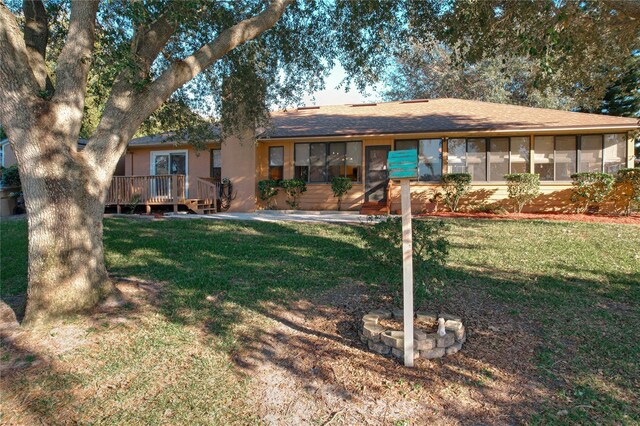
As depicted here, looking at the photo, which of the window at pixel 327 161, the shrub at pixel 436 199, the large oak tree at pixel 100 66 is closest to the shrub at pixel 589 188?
the shrub at pixel 436 199

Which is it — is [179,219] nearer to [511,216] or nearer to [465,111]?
[511,216]

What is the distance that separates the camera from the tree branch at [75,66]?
455 cm

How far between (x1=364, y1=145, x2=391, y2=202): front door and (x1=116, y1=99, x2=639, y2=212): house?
0.04m

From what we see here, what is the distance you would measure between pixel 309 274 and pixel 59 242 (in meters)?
3.30

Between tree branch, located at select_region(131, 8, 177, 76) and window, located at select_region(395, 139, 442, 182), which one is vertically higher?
tree branch, located at select_region(131, 8, 177, 76)

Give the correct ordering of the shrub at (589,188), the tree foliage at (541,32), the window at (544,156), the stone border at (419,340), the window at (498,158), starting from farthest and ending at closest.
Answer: the window at (498,158) → the window at (544,156) → the shrub at (589,188) → the tree foliage at (541,32) → the stone border at (419,340)

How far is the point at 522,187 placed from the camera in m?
13.0

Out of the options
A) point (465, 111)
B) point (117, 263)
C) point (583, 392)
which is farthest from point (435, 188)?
point (583, 392)

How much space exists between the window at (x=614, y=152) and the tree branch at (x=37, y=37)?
15.3m

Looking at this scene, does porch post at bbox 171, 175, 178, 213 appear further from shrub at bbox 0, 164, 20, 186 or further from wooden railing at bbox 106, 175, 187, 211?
shrub at bbox 0, 164, 20, 186

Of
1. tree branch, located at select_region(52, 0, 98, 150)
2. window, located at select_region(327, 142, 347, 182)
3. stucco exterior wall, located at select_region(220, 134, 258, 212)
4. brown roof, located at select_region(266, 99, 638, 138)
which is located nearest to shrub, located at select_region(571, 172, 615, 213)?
brown roof, located at select_region(266, 99, 638, 138)

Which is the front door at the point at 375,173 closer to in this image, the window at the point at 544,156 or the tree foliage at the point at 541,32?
the tree foliage at the point at 541,32

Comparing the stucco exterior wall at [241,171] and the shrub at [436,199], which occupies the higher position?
the stucco exterior wall at [241,171]

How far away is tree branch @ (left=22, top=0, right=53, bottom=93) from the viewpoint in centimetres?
493
